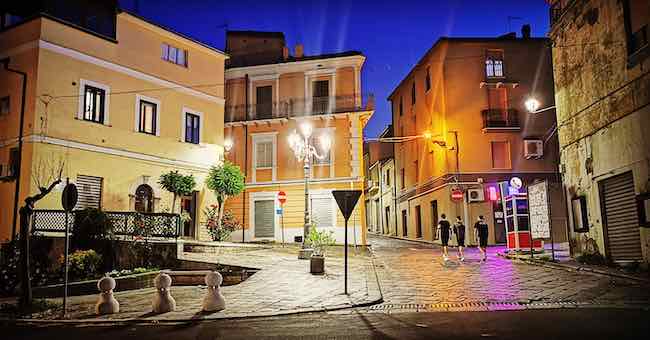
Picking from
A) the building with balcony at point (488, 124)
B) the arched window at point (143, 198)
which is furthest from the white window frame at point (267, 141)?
the arched window at point (143, 198)

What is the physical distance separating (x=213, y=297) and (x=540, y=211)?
42.4 feet

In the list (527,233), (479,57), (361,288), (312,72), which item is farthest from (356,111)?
(361,288)

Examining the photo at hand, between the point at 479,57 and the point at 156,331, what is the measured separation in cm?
2800

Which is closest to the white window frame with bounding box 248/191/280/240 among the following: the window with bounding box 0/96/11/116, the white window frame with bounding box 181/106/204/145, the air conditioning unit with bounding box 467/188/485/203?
the white window frame with bounding box 181/106/204/145

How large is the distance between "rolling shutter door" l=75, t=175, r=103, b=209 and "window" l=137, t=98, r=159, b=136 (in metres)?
3.14

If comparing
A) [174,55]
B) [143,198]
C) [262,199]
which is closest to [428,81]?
[262,199]

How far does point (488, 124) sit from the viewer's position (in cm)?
3073

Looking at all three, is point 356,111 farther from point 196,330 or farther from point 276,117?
point 196,330

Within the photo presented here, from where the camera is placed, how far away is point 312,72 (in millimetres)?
31141

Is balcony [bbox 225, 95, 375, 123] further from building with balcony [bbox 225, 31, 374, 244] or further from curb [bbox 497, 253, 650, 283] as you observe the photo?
curb [bbox 497, 253, 650, 283]

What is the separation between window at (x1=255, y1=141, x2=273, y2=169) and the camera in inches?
1230

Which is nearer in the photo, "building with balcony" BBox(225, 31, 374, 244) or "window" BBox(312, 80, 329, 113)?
"building with balcony" BBox(225, 31, 374, 244)

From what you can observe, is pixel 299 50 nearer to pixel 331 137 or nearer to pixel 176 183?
pixel 331 137

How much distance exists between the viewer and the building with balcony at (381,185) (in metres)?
46.8
